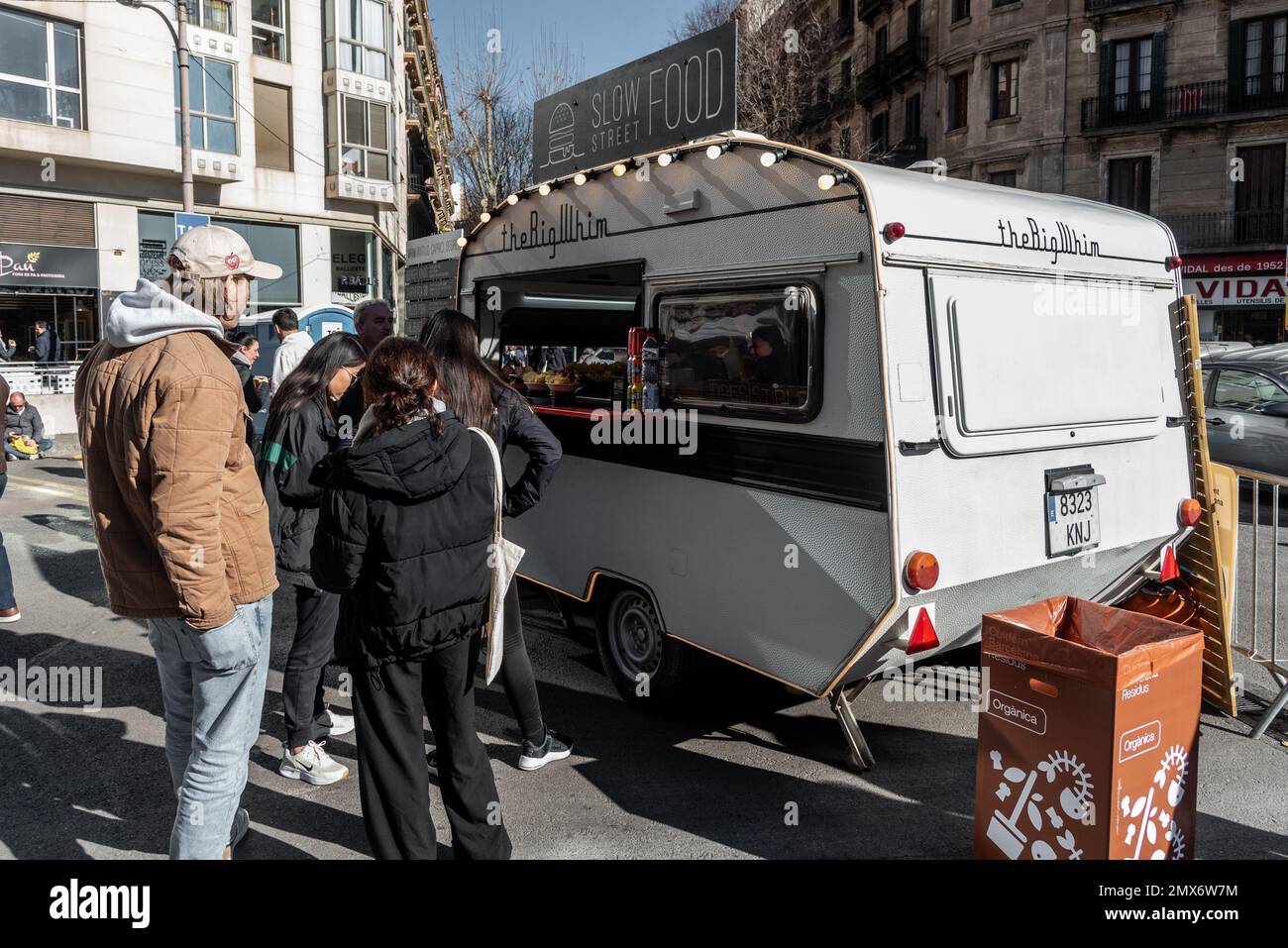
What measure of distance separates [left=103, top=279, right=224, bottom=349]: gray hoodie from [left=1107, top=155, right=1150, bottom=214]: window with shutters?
31.4 metres

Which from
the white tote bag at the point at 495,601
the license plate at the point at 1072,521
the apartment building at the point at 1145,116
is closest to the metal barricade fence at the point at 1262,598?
the license plate at the point at 1072,521

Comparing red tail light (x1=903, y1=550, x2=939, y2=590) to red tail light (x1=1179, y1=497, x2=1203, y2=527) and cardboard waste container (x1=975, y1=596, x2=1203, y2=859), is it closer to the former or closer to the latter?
cardboard waste container (x1=975, y1=596, x2=1203, y2=859)

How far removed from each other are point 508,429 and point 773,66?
69.0 feet

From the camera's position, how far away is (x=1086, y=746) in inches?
121

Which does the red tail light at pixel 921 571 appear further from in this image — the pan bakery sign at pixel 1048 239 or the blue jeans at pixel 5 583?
the blue jeans at pixel 5 583

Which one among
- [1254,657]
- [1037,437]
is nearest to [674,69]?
[1037,437]

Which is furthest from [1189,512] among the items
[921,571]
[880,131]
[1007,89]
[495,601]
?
[880,131]

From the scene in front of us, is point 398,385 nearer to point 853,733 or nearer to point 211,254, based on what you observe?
point 211,254

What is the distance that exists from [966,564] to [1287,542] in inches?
274
